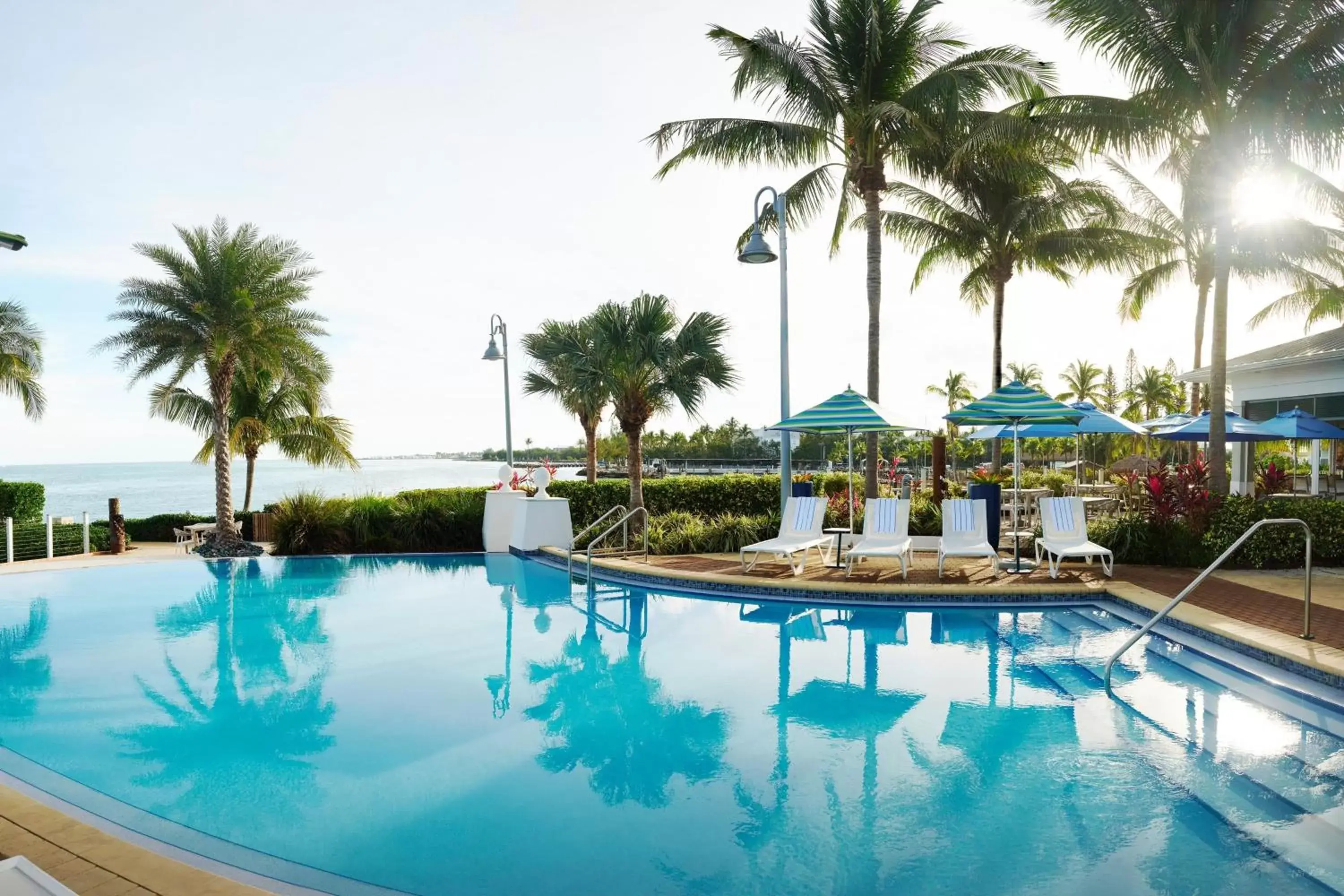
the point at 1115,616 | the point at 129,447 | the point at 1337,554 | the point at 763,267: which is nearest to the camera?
the point at 1115,616

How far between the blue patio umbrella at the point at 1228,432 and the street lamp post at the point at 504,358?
1327 centimetres

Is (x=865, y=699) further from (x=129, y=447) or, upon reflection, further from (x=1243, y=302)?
(x=129, y=447)

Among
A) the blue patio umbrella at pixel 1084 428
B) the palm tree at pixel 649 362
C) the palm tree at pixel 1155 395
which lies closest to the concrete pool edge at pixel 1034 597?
the palm tree at pixel 649 362

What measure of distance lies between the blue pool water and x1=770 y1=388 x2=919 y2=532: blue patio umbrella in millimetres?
2646

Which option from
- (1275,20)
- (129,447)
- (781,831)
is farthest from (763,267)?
(129,447)

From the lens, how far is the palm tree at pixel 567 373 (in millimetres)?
16031

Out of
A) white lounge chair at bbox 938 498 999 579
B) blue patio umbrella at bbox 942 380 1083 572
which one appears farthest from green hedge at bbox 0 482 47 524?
blue patio umbrella at bbox 942 380 1083 572

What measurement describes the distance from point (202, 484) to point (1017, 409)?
141916 mm

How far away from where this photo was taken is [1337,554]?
10641mm

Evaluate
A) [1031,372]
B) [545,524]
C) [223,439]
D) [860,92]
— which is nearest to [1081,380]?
[1031,372]

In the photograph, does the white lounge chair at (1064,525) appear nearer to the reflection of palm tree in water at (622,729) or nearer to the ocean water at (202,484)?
the reflection of palm tree in water at (622,729)

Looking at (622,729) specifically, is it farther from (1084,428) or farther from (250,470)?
(250,470)

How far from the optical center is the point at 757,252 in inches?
476

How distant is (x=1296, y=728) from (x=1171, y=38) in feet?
33.7
